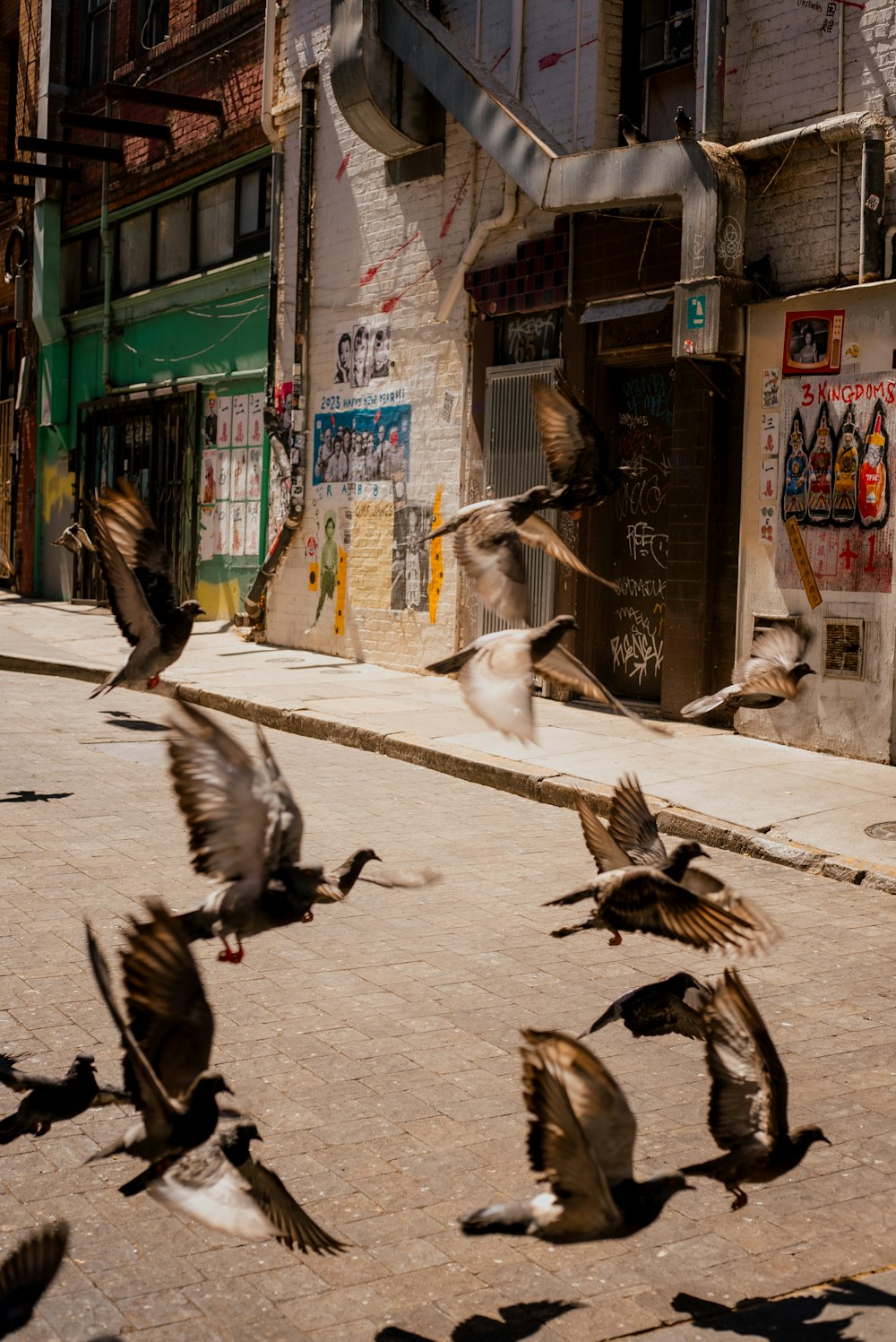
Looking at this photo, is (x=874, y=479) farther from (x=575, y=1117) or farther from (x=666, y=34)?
Result: (x=575, y=1117)

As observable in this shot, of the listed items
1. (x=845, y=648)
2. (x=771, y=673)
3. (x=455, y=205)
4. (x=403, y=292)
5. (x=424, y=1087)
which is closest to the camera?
(x=424, y=1087)

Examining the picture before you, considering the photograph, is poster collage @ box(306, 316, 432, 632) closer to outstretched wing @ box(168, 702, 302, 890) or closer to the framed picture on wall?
the framed picture on wall

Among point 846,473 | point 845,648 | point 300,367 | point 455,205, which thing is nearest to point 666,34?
point 455,205

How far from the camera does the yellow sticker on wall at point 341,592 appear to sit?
18.4 metres

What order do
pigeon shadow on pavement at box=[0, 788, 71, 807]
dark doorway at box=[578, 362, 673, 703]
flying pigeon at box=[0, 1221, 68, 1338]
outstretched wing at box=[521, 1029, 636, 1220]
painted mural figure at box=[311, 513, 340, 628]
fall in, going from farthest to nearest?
painted mural figure at box=[311, 513, 340, 628]
dark doorway at box=[578, 362, 673, 703]
pigeon shadow on pavement at box=[0, 788, 71, 807]
outstretched wing at box=[521, 1029, 636, 1220]
flying pigeon at box=[0, 1221, 68, 1338]

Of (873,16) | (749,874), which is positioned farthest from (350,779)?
(873,16)

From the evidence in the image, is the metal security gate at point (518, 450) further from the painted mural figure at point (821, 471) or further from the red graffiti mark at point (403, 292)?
the painted mural figure at point (821, 471)

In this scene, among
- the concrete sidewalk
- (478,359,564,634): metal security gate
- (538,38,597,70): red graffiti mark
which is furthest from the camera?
(478,359,564,634): metal security gate

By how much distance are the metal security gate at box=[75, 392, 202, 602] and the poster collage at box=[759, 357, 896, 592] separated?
988cm

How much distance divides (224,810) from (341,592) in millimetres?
14946

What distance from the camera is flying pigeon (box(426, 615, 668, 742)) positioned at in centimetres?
368

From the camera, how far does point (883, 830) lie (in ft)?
30.8

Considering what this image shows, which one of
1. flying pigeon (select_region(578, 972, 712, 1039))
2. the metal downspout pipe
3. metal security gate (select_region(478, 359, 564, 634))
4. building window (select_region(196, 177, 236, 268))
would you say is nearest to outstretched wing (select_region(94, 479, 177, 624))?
flying pigeon (select_region(578, 972, 712, 1039))

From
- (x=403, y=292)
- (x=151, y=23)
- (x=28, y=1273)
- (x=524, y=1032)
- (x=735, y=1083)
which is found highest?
(x=151, y=23)
